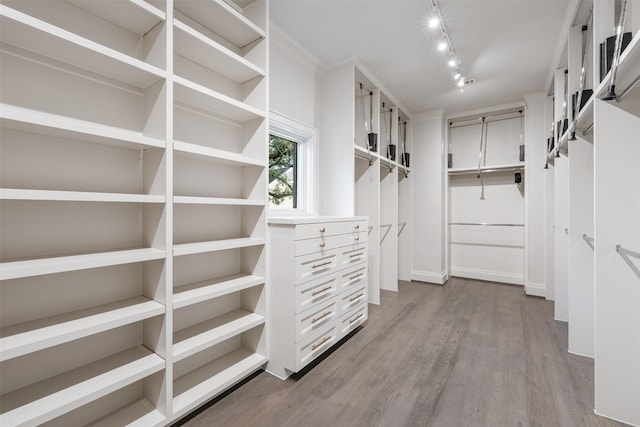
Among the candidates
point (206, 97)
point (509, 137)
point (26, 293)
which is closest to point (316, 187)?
point (206, 97)

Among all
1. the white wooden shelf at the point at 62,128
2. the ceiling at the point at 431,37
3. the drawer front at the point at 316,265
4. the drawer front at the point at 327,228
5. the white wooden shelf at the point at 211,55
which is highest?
the ceiling at the point at 431,37

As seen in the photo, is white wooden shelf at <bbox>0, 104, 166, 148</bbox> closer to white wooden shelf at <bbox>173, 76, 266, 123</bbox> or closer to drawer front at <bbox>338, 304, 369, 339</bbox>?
white wooden shelf at <bbox>173, 76, 266, 123</bbox>

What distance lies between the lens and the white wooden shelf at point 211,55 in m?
1.53

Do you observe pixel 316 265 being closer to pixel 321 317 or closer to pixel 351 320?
pixel 321 317

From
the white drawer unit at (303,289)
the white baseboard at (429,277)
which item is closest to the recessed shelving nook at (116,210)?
the white drawer unit at (303,289)

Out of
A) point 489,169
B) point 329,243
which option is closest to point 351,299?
point 329,243

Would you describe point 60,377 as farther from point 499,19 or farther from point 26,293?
point 499,19

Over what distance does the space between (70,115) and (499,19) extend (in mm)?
3091

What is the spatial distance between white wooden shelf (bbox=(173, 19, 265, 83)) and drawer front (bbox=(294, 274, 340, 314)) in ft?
5.06

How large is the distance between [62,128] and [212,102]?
32.9 inches

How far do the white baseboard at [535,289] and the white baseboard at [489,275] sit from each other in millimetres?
504

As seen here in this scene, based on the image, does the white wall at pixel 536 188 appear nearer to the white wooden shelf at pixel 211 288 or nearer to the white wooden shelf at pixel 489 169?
the white wooden shelf at pixel 489 169

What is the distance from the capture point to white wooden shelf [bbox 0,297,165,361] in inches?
39.3

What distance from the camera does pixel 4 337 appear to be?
1032 millimetres
